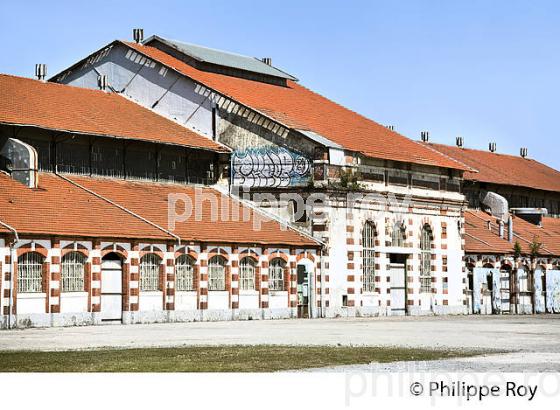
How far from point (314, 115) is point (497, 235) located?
16.1m

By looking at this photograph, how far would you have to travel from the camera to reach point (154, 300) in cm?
4956

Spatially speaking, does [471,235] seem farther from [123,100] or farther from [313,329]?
[313,329]

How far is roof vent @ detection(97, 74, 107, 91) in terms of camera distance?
208ft

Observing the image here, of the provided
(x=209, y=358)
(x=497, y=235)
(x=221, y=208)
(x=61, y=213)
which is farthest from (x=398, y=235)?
(x=209, y=358)

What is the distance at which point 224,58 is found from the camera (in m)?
67.0

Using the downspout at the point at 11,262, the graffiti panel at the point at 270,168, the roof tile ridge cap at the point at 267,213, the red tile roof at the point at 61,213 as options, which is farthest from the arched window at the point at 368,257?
the downspout at the point at 11,262

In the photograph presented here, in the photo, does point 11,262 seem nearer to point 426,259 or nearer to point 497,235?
point 426,259

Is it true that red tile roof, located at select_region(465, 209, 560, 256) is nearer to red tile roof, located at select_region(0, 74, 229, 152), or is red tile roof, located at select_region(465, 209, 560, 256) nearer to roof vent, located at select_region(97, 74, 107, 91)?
red tile roof, located at select_region(0, 74, 229, 152)

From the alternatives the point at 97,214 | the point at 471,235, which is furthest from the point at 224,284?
the point at 471,235

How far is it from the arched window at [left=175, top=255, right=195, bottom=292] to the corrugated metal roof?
51.5 feet

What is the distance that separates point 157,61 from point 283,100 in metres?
7.40

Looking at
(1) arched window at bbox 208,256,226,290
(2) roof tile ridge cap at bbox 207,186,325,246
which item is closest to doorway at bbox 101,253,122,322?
(1) arched window at bbox 208,256,226,290

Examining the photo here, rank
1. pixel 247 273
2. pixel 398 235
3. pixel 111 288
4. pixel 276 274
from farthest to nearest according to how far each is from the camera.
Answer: pixel 398 235, pixel 276 274, pixel 247 273, pixel 111 288
